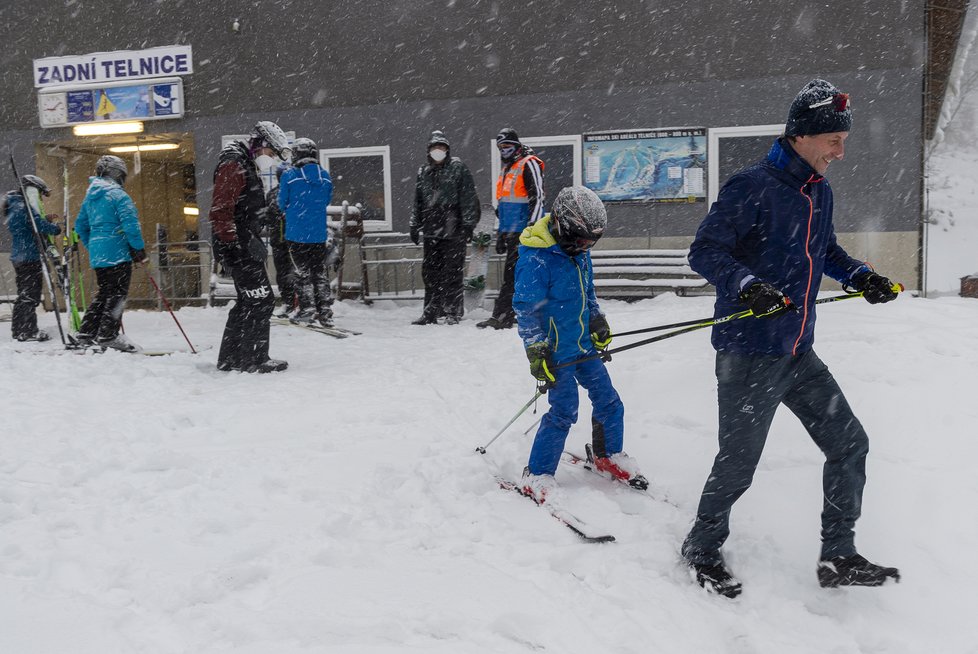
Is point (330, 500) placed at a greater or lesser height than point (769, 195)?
lesser

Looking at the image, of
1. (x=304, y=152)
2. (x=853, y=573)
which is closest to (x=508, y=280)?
(x=304, y=152)

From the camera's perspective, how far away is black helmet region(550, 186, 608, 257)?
383cm

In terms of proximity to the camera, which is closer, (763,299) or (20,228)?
(763,299)

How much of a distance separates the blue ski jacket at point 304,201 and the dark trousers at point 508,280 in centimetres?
214

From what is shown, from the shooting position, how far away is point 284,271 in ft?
33.1

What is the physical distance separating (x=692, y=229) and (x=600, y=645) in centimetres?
997

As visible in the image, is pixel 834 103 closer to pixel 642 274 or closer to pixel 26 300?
pixel 642 274

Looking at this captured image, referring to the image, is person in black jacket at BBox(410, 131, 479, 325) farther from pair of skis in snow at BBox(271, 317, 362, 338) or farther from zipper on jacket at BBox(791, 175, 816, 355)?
zipper on jacket at BBox(791, 175, 816, 355)

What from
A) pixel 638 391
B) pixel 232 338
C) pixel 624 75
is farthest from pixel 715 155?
pixel 232 338

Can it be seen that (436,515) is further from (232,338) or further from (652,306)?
(652,306)

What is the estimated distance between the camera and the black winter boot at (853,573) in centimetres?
296

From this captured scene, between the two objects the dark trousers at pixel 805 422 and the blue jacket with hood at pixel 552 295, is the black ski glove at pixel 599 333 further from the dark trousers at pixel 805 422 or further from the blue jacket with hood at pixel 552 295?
the dark trousers at pixel 805 422

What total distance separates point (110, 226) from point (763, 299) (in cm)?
705

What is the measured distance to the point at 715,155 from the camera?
38.3 ft
